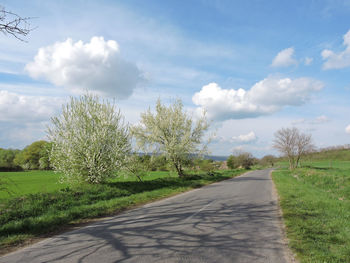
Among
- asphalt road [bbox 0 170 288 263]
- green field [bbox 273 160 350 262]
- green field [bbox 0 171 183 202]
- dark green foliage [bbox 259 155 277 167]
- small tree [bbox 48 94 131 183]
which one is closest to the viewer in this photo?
asphalt road [bbox 0 170 288 263]

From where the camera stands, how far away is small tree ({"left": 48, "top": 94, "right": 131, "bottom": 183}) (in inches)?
628

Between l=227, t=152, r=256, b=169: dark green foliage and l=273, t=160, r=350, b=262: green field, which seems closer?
l=273, t=160, r=350, b=262: green field

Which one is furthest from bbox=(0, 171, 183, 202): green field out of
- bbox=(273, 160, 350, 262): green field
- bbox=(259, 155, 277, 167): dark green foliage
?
bbox=(259, 155, 277, 167): dark green foliage

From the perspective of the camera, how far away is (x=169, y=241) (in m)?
6.30

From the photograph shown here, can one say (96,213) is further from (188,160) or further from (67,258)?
(188,160)

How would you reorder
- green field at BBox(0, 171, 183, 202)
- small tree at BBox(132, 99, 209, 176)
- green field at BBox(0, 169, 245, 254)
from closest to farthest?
green field at BBox(0, 169, 245, 254) → green field at BBox(0, 171, 183, 202) → small tree at BBox(132, 99, 209, 176)

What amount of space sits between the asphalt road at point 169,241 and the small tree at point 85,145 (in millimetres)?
7664

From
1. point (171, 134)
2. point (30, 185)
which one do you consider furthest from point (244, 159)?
point (30, 185)

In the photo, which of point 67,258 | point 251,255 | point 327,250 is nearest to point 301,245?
point 327,250

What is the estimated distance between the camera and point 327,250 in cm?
575

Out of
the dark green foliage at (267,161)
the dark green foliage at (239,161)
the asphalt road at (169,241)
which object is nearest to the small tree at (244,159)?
the dark green foliage at (239,161)

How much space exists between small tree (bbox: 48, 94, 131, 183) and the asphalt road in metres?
7.66

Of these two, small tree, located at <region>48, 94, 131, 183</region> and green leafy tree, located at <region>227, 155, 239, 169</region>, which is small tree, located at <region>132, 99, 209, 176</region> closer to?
small tree, located at <region>48, 94, 131, 183</region>

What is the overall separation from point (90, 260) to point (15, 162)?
81447 mm
